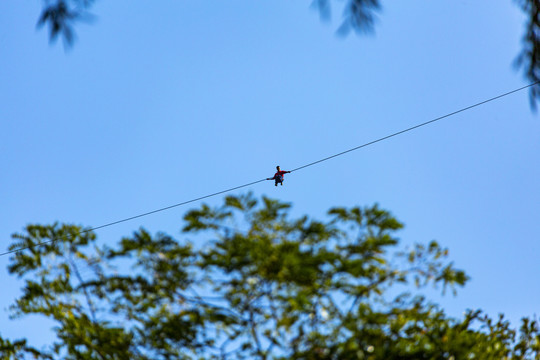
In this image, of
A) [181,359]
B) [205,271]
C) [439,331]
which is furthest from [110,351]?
[439,331]

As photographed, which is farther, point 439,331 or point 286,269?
point 439,331

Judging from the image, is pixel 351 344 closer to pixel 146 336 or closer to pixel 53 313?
pixel 146 336

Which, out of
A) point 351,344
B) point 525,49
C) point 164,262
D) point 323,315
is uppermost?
point 525,49

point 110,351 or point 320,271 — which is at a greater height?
point 320,271

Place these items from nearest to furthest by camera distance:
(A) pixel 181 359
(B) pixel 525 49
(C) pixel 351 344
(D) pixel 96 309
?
(B) pixel 525 49 → (C) pixel 351 344 → (A) pixel 181 359 → (D) pixel 96 309

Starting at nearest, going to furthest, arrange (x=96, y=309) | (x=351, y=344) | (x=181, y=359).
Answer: (x=351, y=344)
(x=181, y=359)
(x=96, y=309)

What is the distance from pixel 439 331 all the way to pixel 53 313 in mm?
6027

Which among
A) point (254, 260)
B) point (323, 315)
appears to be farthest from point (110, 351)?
point (323, 315)

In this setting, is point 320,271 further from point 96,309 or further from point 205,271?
point 96,309

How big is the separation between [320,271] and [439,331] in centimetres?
221

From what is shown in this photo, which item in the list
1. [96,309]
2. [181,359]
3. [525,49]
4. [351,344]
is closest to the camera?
[525,49]

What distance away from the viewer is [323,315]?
6676 mm

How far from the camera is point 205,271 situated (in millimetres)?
7172

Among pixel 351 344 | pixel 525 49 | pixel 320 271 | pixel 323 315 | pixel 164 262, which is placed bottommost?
pixel 351 344
